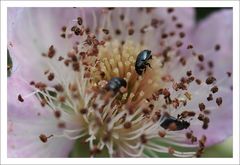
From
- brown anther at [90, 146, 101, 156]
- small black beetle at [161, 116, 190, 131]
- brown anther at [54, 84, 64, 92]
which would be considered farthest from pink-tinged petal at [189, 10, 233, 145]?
brown anther at [54, 84, 64, 92]

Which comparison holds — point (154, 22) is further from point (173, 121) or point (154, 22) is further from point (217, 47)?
point (173, 121)

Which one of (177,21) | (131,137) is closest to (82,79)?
(131,137)

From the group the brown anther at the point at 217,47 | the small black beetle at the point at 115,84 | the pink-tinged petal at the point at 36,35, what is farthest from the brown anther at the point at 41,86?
the brown anther at the point at 217,47

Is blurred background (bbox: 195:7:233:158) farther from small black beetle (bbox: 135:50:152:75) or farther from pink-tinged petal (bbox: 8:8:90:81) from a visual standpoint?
pink-tinged petal (bbox: 8:8:90:81)

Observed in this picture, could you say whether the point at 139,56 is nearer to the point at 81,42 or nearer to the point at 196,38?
the point at 81,42

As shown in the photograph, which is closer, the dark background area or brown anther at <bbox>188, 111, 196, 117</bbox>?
brown anther at <bbox>188, 111, 196, 117</bbox>

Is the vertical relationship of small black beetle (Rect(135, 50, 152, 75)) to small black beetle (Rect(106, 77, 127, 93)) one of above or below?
above

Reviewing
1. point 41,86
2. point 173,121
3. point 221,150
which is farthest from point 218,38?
point 41,86
